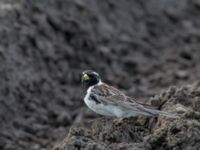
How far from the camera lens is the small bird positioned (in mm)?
10031

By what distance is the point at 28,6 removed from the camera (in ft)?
56.1

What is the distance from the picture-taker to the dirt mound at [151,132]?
9336 millimetres

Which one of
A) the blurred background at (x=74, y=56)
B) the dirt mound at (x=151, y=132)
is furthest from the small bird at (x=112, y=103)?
the blurred background at (x=74, y=56)

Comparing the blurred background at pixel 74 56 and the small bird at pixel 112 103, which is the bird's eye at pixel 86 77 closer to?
the small bird at pixel 112 103

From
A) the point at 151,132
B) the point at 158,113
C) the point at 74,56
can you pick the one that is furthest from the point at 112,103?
the point at 74,56

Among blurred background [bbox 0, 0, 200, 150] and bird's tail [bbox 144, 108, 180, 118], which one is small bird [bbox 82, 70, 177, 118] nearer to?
bird's tail [bbox 144, 108, 180, 118]

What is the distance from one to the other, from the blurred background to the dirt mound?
10.5ft

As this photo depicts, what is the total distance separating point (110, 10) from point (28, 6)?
3.87 meters

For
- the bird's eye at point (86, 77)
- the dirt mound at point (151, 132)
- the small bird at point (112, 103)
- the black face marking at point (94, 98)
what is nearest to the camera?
the dirt mound at point (151, 132)

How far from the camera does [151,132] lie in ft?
33.2

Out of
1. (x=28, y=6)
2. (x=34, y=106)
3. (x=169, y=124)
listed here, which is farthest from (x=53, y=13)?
(x=169, y=124)

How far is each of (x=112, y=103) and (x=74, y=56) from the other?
22.9 ft

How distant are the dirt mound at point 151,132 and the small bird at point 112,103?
0.15 m

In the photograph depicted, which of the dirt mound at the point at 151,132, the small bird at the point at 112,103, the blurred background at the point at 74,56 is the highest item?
the blurred background at the point at 74,56
